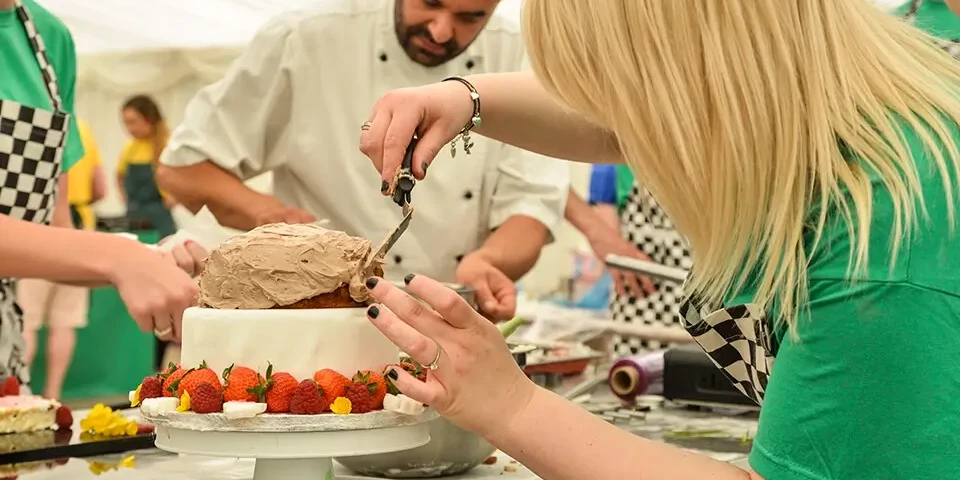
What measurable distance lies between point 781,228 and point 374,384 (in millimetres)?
573

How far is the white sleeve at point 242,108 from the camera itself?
8.63ft

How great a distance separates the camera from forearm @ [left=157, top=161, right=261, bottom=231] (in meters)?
2.60

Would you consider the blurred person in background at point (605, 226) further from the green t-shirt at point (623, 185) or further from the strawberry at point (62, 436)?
the strawberry at point (62, 436)

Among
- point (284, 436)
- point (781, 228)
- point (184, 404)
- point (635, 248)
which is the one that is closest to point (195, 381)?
point (184, 404)

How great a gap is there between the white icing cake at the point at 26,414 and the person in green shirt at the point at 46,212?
0.22 meters

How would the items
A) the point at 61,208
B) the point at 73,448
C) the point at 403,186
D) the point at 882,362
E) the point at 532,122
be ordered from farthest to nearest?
the point at 61,208 < the point at 73,448 < the point at 532,122 < the point at 403,186 < the point at 882,362

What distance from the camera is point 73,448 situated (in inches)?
68.9

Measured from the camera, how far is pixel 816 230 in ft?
3.50

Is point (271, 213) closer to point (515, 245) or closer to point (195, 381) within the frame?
point (515, 245)

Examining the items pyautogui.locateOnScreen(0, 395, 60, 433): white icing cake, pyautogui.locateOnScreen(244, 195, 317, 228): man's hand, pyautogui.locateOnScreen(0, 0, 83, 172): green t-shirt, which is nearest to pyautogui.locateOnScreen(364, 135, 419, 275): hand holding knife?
pyautogui.locateOnScreen(0, 395, 60, 433): white icing cake

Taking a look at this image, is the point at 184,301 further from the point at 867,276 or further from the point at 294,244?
the point at 867,276

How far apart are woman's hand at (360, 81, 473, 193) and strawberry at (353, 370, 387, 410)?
25 cm

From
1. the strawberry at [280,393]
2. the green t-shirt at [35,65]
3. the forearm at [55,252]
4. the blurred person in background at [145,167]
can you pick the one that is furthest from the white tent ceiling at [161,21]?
the strawberry at [280,393]

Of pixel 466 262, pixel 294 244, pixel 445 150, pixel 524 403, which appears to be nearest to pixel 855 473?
pixel 524 403
